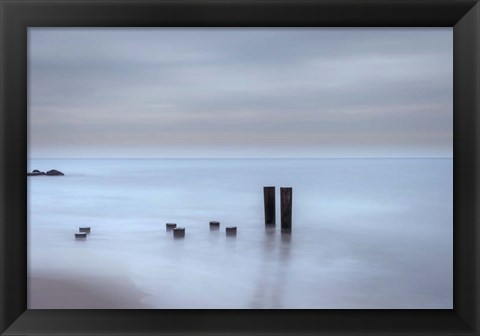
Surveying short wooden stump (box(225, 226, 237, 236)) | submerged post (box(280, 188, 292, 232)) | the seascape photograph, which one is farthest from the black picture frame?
short wooden stump (box(225, 226, 237, 236))

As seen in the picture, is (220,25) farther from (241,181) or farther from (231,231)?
(241,181)

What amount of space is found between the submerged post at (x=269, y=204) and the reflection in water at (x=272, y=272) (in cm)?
20

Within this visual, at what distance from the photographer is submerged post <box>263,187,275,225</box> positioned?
267 inches

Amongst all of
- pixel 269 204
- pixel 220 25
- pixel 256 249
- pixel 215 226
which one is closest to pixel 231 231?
pixel 215 226

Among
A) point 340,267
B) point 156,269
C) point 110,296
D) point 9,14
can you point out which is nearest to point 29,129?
point 9,14

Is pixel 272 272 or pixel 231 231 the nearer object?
pixel 272 272

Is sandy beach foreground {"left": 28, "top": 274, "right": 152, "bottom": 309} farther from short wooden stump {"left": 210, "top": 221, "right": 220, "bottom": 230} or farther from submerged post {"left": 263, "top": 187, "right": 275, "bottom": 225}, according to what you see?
submerged post {"left": 263, "top": 187, "right": 275, "bottom": 225}

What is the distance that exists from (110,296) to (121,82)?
1890 centimetres

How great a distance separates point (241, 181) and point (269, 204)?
821 centimetres

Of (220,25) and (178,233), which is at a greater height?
(220,25)

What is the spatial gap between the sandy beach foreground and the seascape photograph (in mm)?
24

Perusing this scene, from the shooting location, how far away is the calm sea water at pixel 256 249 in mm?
4168

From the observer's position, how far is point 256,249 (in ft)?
19.1

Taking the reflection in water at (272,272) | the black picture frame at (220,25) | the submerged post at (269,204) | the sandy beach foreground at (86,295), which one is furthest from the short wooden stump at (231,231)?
the black picture frame at (220,25)
